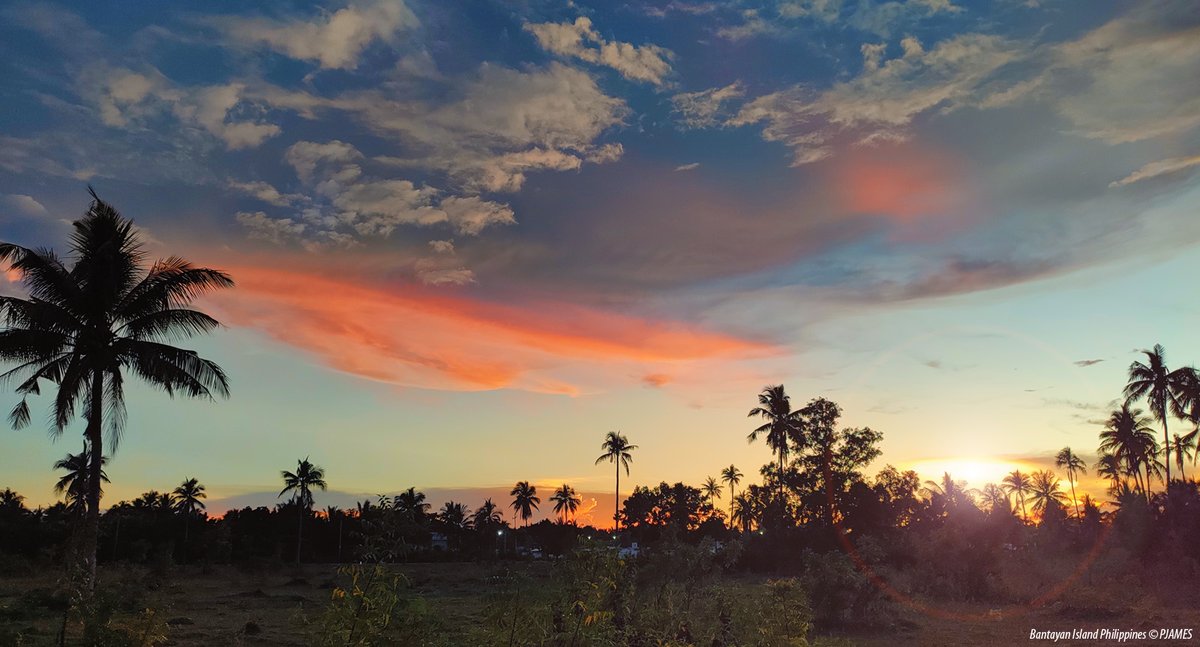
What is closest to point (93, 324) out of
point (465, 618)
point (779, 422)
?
point (465, 618)

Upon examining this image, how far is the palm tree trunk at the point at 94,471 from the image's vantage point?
1859 cm

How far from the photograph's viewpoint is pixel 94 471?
759 inches

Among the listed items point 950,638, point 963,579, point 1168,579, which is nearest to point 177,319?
point 950,638

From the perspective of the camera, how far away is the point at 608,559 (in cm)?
666

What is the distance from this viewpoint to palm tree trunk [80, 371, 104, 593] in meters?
18.6

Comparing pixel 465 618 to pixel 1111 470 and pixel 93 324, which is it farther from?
pixel 1111 470

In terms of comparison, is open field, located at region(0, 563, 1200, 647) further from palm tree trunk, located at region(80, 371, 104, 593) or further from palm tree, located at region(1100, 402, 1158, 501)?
palm tree, located at region(1100, 402, 1158, 501)

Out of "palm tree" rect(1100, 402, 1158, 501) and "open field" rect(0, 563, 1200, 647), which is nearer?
"open field" rect(0, 563, 1200, 647)

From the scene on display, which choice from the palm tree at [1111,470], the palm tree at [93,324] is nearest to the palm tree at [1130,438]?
the palm tree at [1111,470]

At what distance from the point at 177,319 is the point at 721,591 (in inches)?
693

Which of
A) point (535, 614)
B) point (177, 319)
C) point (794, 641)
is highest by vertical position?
point (177, 319)

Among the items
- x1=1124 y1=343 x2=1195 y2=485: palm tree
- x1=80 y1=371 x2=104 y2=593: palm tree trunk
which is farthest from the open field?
x1=1124 y1=343 x2=1195 y2=485: palm tree

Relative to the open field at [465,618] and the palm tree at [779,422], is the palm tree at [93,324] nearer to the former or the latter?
the open field at [465,618]

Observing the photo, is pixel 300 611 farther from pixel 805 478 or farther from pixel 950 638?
pixel 805 478
